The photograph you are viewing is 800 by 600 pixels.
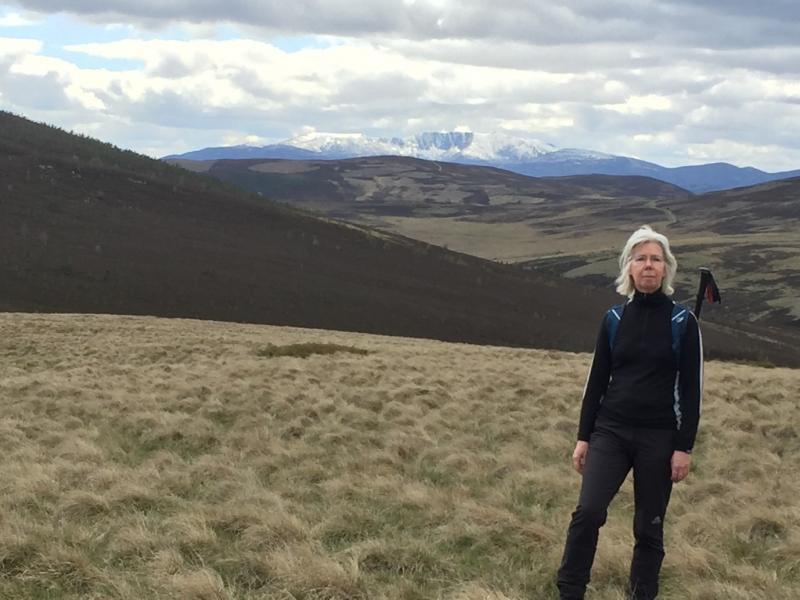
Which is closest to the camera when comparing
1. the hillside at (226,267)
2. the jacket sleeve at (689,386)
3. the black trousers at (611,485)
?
the jacket sleeve at (689,386)

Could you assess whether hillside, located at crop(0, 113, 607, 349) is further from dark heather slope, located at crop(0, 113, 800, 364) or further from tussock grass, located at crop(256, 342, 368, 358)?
tussock grass, located at crop(256, 342, 368, 358)

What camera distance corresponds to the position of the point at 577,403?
48.3 ft

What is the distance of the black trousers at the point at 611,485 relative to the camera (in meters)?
5.24

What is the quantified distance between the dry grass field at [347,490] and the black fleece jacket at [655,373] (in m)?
1.53

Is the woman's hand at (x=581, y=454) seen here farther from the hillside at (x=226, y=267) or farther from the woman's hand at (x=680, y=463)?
the hillside at (x=226, y=267)

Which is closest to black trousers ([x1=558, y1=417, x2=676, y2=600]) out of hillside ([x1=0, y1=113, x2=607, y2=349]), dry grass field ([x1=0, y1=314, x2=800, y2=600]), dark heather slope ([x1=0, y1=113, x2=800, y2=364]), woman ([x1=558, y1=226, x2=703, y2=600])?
woman ([x1=558, y1=226, x2=703, y2=600])

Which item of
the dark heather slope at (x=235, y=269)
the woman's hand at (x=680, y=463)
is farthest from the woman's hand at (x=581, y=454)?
the dark heather slope at (x=235, y=269)

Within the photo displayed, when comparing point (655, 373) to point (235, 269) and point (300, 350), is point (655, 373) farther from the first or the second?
point (235, 269)

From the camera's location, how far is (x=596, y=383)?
5473 mm

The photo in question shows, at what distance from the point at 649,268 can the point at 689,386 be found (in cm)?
85

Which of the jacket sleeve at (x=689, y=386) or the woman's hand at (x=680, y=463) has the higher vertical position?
the jacket sleeve at (x=689, y=386)

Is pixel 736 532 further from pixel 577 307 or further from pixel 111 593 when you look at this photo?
pixel 577 307

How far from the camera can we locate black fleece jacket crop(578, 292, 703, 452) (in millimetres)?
5129

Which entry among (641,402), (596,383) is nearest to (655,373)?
(641,402)
